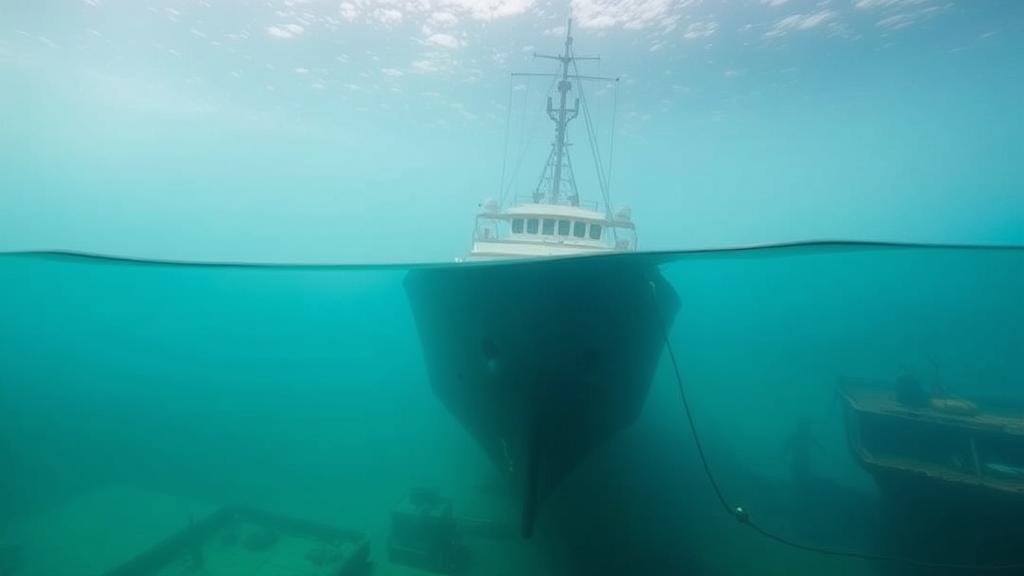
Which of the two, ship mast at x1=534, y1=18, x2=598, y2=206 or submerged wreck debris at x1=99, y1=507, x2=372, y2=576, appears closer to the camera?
submerged wreck debris at x1=99, y1=507, x2=372, y2=576

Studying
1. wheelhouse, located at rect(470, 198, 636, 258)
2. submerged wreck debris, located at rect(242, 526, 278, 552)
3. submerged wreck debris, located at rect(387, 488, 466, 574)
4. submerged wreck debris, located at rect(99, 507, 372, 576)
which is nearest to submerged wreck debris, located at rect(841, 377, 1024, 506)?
wheelhouse, located at rect(470, 198, 636, 258)

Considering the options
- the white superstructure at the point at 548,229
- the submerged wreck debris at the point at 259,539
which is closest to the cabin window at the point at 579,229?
the white superstructure at the point at 548,229

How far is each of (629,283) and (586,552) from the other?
663 cm

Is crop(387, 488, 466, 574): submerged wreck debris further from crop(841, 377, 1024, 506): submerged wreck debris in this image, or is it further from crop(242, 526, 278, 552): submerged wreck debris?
crop(841, 377, 1024, 506): submerged wreck debris

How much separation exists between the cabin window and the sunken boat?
164 inches

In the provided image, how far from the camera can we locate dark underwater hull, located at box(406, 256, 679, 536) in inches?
259

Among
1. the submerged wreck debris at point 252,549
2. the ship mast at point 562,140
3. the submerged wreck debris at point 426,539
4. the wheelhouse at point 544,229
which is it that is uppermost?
the ship mast at point 562,140

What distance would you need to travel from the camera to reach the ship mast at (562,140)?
15.6 metres

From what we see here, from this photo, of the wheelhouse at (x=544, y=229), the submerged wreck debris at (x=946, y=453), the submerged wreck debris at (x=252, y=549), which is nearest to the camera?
the submerged wreck debris at (x=946, y=453)

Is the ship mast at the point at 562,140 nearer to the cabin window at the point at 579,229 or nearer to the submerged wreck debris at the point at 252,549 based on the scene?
the cabin window at the point at 579,229

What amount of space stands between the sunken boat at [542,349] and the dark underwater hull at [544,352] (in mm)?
20

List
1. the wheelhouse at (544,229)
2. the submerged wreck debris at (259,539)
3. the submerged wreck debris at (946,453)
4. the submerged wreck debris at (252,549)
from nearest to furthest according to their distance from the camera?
the submerged wreck debris at (946,453) < the submerged wreck debris at (252,549) < the submerged wreck debris at (259,539) < the wheelhouse at (544,229)

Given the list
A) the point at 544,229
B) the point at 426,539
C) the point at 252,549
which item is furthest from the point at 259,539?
the point at 544,229

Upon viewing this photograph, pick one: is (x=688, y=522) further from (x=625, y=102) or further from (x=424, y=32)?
(x=424, y=32)
